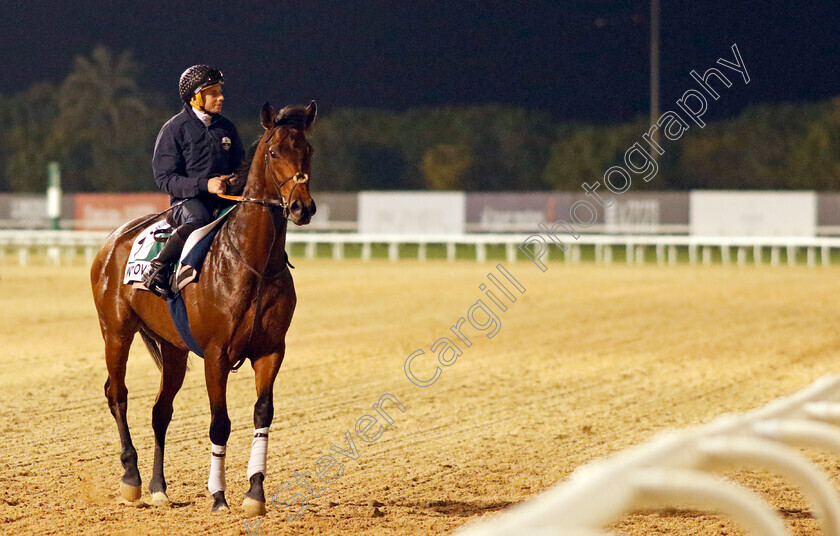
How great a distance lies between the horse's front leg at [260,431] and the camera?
16.4 ft

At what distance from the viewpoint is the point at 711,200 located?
25.3 metres

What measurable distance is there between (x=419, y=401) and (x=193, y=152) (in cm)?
336

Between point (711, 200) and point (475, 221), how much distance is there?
5.60 m

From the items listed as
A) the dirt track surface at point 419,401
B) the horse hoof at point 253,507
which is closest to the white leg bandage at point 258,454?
the horse hoof at point 253,507

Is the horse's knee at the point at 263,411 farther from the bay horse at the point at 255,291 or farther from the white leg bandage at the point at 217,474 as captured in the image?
the white leg bandage at the point at 217,474

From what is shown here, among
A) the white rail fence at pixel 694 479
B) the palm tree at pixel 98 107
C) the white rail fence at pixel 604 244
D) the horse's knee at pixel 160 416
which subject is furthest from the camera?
the palm tree at pixel 98 107

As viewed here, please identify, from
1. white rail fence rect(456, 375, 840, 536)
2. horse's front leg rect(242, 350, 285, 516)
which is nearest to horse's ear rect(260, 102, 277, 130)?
horse's front leg rect(242, 350, 285, 516)

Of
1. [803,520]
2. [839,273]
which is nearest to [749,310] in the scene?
[839,273]

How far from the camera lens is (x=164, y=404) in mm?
5668

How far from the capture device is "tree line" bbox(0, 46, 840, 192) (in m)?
45.8

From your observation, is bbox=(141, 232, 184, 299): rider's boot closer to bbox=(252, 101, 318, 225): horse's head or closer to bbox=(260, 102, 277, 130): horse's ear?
bbox=(252, 101, 318, 225): horse's head

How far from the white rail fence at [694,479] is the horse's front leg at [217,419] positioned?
115 inches

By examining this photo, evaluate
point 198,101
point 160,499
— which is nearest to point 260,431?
point 160,499

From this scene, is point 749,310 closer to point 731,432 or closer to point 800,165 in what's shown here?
point 731,432
